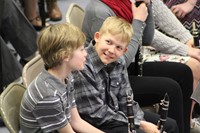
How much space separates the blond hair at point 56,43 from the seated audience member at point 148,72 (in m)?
0.47

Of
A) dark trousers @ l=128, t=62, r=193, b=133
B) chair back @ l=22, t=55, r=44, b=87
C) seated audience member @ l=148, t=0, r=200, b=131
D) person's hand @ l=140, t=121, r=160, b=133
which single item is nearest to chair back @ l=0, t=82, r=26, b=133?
chair back @ l=22, t=55, r=44, b=87

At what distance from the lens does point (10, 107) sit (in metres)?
1.47

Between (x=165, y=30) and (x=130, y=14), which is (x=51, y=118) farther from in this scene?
(x=165, y=30)

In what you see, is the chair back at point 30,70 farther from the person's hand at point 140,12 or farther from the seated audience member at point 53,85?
the person's hand at point 140,12

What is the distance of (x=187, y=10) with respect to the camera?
2584mm

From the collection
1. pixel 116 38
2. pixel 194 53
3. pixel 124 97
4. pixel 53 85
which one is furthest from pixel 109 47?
pixel 194 53

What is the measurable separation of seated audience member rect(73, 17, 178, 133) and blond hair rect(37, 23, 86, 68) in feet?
0.81

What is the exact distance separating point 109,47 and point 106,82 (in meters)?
0.16

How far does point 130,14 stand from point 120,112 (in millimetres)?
560

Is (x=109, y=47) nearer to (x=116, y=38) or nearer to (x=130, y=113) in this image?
(x=116, y=38)

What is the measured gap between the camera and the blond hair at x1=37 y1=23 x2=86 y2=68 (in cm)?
145

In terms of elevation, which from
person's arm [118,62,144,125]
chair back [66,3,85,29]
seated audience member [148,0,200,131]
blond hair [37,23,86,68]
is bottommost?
seated audience member [148,0,200,131]

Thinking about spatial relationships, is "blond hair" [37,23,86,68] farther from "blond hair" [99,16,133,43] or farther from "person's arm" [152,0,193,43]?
"person's arm" [152,0,193,43]

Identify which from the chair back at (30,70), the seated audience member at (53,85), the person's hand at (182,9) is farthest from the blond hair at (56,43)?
the person's hand at (182,9)
